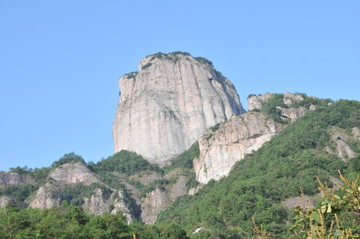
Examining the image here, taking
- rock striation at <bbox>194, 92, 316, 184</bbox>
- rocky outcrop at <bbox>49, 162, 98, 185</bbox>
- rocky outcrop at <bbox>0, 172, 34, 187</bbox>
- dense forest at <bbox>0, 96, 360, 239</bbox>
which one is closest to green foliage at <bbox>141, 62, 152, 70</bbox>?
dense forest at <bbox>0, 96, 360, 239</bbox>

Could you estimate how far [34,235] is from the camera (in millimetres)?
47469

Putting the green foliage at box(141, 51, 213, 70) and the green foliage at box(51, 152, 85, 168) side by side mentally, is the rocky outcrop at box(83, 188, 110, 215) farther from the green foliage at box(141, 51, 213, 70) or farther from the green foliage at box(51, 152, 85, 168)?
the green foliage at box(141, 51, 213, 70)

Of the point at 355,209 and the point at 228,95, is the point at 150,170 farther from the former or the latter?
the point at 355,209

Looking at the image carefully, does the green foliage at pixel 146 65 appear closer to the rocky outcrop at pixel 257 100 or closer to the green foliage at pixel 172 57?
the green foliage at pixel 172 57

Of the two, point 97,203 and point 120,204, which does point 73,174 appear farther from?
point 120,204

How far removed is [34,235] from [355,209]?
→ 43.4 meters

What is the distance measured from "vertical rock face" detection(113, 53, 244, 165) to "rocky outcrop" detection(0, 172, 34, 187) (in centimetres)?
3021

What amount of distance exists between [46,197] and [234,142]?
125ft

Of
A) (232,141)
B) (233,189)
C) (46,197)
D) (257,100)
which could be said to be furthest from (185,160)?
(233,189)

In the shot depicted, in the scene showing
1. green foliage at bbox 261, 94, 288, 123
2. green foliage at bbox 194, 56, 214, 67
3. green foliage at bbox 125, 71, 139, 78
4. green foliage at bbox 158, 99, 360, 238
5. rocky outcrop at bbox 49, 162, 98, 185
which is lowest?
green foliage at bbox 158, 99, 360, 238

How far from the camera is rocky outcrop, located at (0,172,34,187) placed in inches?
4638

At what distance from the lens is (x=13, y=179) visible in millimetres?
119750

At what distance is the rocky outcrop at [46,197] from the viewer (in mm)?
106350

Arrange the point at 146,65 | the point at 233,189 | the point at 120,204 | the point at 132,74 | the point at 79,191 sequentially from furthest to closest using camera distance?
the point at 132,74 < the point at 146,65 < the point at 79,191 < the point at 120,204 < the point at 233,189
